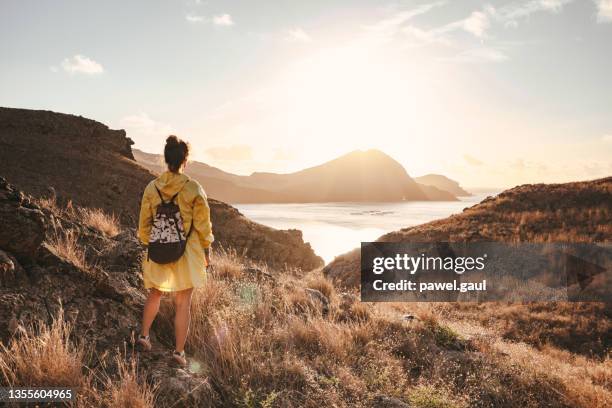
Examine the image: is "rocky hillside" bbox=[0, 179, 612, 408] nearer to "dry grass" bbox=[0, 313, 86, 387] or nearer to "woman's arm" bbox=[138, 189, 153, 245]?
"dry grass" bbox=[0, 313, 86, 387]

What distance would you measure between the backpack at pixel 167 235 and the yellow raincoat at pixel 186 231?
0.06m

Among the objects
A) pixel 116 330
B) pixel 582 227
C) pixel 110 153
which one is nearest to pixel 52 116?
pixel 110 153

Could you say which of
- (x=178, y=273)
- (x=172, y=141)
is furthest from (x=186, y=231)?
(x=172, y=141)

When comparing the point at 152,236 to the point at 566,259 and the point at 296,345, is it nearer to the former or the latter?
the point at 296,345

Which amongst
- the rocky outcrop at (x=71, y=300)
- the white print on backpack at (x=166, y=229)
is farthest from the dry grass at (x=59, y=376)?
the white print on backpack at (x=166, y=229)

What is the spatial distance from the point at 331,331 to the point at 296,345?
48cm

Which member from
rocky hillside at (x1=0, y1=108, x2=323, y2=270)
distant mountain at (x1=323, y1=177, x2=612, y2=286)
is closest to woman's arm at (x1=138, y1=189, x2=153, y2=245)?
rocky hillside at (x1=0, y1=108, x2=323, y2=270)

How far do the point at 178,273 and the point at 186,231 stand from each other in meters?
0.40

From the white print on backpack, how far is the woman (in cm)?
5

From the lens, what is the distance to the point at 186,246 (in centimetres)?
339

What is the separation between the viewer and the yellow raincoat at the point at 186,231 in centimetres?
333

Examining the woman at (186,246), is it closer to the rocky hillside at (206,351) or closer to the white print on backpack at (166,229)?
the white print on backpack at (166,229)

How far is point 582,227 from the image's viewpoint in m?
20.1

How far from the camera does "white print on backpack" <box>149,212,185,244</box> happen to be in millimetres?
3311
